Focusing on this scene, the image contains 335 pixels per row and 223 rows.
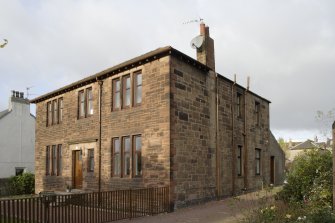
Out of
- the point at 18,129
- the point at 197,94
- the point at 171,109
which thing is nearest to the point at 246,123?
the point at 197,94

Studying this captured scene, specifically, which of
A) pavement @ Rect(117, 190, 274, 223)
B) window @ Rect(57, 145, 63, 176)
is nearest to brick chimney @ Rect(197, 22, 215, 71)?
pavement @ Rect(117, 190, 274, 223)

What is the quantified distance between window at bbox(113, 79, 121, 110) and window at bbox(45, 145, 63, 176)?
6.59 m

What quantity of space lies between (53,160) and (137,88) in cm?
961

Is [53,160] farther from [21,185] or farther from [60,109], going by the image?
[21,185]

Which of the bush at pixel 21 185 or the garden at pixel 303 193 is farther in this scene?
the bush at pixel 21 185

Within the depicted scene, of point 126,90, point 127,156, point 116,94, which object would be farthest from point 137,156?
point 116,94

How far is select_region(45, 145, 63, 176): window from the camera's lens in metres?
23.7

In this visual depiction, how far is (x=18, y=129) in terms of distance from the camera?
33812 mm

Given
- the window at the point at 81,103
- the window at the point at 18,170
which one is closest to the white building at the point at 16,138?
the window at the point at 18,170

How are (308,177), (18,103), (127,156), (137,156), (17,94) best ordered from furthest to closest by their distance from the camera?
(17,94), (18,103), (127,156), (137,156), (308,177)

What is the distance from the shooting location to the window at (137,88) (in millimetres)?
17859

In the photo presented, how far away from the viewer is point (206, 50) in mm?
19625

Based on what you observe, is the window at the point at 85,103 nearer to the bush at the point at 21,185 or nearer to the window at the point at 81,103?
the window at the point at 81,103

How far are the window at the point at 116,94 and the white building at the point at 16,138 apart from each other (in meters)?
17.2
